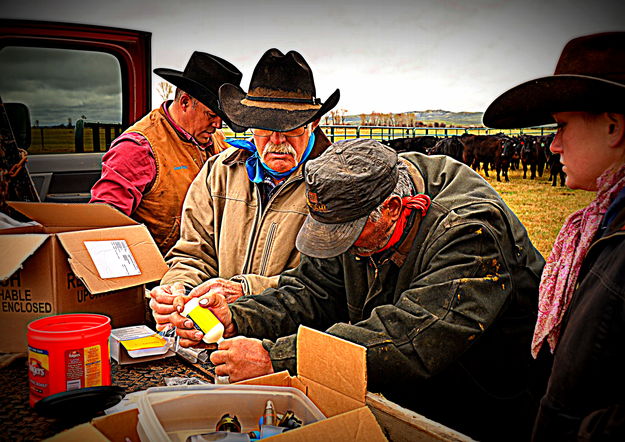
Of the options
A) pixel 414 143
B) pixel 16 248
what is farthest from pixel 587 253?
pixel 414 143

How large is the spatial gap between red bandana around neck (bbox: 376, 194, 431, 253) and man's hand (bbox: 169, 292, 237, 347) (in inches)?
24.6

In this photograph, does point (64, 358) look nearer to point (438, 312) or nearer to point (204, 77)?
point (438, 312)

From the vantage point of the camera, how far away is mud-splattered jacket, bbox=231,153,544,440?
1.56 meters

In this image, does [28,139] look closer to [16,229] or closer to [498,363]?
[16,229]

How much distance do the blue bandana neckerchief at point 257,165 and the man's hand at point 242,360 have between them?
42.0 inches

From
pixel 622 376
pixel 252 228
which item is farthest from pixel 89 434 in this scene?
pixel 252 228

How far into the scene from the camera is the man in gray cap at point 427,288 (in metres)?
1.56

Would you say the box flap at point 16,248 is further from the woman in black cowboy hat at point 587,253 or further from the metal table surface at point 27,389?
the woman in black cowboy hat at point 587,253

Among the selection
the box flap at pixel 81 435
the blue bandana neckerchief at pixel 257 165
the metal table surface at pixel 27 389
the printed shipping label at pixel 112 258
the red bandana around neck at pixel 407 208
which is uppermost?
the blue bandana neckerchief at pixel 257 165

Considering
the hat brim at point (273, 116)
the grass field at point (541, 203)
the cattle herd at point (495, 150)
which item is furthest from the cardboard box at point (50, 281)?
the cattle herd at point (495, 150)

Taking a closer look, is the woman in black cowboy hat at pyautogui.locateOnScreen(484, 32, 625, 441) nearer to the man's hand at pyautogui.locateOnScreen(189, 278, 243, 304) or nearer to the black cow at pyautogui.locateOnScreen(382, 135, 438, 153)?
the man's hand at pyautogui.locateOnScreen(189, 278, 243, 304)

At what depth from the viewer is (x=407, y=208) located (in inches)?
70.7

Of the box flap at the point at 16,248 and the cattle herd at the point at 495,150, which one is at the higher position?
the cattle herd at the point at 495,150

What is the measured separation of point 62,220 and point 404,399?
1.53 m
